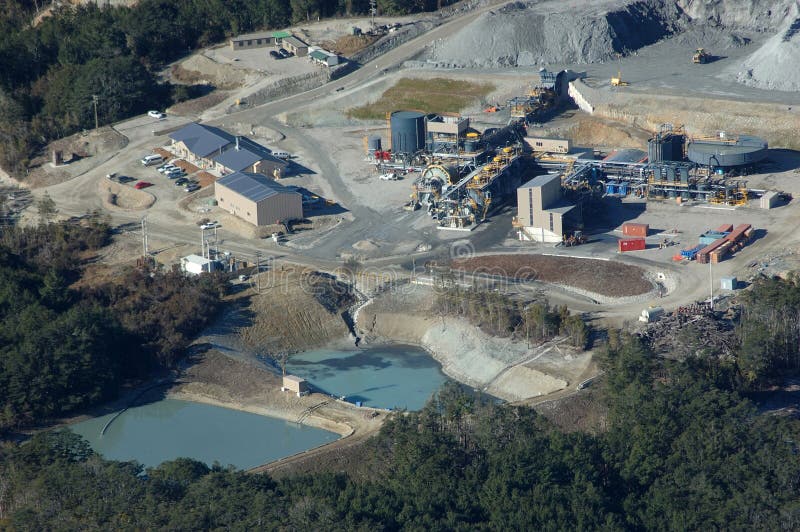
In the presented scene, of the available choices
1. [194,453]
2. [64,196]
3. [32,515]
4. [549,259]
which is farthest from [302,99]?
[32,515]

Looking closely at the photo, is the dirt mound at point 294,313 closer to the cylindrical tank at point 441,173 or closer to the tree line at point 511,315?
the tree line at point 511,315

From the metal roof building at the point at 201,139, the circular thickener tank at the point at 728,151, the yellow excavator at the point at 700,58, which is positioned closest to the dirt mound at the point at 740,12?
the yellow excavator at the point at 700,58

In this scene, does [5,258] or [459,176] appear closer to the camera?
[5,258]

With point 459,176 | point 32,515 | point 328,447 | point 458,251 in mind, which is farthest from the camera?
point 459,176

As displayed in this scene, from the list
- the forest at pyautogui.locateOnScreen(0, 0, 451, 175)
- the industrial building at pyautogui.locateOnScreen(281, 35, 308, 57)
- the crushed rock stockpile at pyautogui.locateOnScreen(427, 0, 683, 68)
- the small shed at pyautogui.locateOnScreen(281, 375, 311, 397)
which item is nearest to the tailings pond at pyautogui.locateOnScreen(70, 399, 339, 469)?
the small shed at pyautogui.locateOnScreen(281, 375, 311, 397)

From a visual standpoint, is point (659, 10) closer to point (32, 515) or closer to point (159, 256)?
point (159, 256)

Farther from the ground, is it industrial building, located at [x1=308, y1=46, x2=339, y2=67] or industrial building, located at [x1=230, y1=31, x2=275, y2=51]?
industrial building, located at [x1=230, y1=31, x2=275, y2=51]

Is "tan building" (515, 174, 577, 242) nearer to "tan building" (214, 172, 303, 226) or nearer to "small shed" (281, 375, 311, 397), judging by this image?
"tan building" (214, 172, 303, 226)
